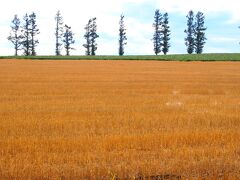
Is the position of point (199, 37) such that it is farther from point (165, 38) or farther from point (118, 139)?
point (118, 139)

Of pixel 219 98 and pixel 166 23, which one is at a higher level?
pixel 166 23

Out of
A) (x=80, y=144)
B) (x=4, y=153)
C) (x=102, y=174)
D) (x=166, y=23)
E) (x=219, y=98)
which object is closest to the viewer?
(x=102, y=174)

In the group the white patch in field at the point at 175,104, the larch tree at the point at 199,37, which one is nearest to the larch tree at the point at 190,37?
the larch tree at the point at 199,37

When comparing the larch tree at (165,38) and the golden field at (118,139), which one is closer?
the golden field at (118,139)

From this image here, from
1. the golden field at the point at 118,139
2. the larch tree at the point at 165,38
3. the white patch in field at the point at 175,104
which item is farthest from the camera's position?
the larch tree at the point at 165,38

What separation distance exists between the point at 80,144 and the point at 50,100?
8.62 meters

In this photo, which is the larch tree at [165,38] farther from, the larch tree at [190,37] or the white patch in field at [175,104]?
the white patch in field at [175,104]

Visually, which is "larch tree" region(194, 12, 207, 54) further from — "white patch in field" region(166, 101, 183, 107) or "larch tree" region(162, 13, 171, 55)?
"white patch in field" region(166, 101, 183, 107)

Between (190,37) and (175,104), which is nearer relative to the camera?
(175,104)

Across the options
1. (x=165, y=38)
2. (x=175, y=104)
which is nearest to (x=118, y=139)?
(x=175, y=104)

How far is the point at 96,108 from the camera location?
49.9ft

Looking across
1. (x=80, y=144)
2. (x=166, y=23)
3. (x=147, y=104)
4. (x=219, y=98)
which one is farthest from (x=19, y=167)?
(x=166, y=23)

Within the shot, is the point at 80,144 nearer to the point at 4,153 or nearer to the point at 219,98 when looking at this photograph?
the point at 4,153

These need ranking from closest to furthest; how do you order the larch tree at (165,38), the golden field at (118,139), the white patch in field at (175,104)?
the golden field at (118,139), the white patch in field at (175,104), the larch tree at (165,38)
